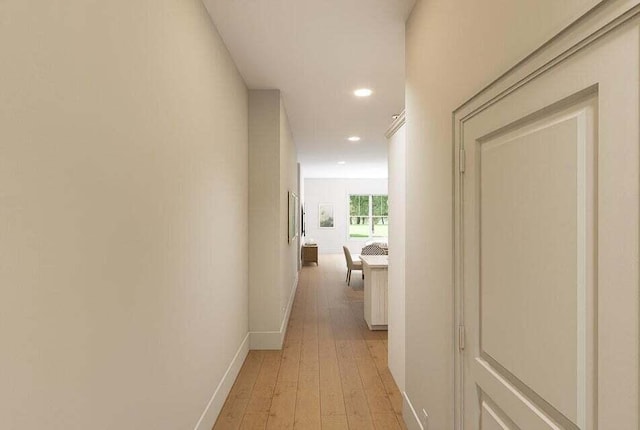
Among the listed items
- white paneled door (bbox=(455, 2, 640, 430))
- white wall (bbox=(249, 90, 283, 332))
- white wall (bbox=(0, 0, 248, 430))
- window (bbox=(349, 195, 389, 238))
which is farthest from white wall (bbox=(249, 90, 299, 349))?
window (bbox=(349, 195, 389, 238))

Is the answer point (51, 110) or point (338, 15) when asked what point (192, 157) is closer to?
point (51, 110)

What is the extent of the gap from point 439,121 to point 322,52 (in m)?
1.58

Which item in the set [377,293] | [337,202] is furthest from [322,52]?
[337,202]

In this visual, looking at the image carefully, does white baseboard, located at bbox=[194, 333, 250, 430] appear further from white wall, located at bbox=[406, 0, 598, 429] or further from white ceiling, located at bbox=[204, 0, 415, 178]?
white ceiling, located at bbox=[204, 0, 415, 178]

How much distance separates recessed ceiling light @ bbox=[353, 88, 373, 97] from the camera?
4062 millimetres

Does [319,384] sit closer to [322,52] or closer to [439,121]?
[439,121]

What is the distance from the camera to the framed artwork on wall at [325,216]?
539 inches

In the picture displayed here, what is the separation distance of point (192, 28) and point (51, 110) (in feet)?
4.62

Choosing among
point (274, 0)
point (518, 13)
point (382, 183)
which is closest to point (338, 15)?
point (274, 0)

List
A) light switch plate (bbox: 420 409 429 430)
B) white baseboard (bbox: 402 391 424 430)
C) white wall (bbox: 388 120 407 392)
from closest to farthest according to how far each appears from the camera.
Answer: light switch plate (bbox: 420 409 429 430), white baseboard (bbox: 402 391 424 430), white wall (bbox: 388 120 407 392)

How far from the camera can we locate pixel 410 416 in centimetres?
245

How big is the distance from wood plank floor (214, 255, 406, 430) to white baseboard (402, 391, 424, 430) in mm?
77

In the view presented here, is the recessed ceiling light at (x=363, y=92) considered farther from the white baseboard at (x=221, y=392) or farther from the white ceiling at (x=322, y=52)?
the white baseboard at (x=221, y=392)

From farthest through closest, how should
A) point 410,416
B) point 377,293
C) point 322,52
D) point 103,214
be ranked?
point 377,293, point 322,52, point 410,416, point 103,214
